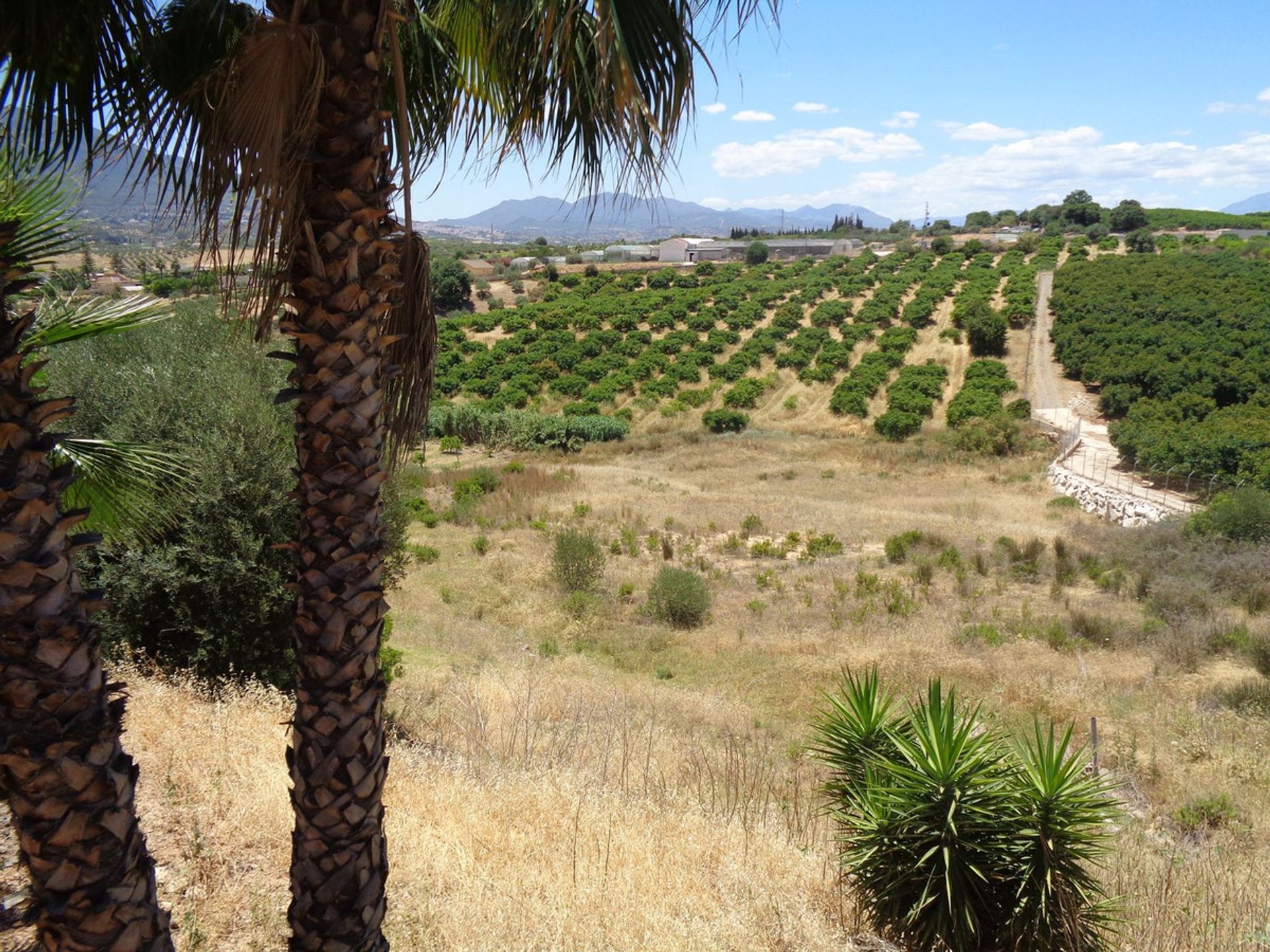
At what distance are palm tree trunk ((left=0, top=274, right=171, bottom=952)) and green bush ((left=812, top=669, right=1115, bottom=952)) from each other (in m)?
3.74

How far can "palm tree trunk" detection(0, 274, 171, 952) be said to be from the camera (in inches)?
94.8

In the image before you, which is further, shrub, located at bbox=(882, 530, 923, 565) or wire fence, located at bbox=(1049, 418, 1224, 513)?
wire fence, located at bbox=(1049, 418, 1224, 513)

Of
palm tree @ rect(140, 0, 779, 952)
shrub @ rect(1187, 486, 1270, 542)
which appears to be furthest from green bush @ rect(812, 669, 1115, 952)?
shrub @ rect(1187, 486, 1270, 542)

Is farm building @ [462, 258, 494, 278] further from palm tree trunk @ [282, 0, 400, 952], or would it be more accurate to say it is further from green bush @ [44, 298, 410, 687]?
palm tree trunk @ [282, 0, 400, 952]

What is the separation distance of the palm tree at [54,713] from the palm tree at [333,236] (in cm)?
63

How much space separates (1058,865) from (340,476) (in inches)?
162

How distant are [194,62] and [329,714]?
2.58 metres

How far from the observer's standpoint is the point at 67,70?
2.97 meters

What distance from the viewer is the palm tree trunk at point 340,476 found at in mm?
3043

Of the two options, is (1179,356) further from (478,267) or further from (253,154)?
(478,267)

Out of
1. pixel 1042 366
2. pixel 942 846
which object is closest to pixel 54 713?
pixel 942 846

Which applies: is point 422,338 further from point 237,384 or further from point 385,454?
point 237,384

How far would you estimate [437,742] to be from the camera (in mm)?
8531

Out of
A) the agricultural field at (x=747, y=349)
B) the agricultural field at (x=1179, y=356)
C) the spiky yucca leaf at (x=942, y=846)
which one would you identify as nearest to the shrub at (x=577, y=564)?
the spiky yucca leaf at (x=942, y=846)
